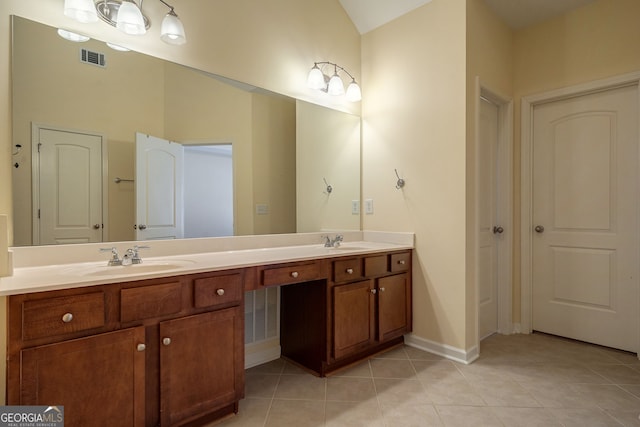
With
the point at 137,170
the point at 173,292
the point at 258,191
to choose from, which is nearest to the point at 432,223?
the point at 258,191

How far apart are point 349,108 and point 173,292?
211 centimetres

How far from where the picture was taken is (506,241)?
2.85 m

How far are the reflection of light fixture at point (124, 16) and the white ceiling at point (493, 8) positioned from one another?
5.24ft

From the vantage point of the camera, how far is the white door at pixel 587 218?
7.87 ft

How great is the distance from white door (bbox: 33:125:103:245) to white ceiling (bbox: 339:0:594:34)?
2.25 metres

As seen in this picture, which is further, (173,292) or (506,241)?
(506,241)

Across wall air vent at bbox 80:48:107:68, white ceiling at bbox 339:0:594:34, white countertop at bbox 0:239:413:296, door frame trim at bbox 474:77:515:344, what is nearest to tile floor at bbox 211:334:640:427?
door frame trim at bbox 474:77:515:344

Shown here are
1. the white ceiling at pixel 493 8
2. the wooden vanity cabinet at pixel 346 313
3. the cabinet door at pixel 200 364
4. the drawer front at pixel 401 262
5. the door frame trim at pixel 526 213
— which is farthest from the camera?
the door frame trim at pixel 526 213

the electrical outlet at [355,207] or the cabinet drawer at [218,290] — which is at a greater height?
the electrical outlet at [355,207]

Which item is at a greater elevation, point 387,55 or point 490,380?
point 387,55

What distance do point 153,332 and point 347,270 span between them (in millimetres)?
1140

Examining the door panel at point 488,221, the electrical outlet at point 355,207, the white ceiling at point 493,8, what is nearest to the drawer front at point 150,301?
the electrical outlet at point 355,207

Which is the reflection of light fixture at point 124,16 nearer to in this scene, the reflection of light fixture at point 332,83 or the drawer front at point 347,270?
the reflection of light fixture at point 332,83

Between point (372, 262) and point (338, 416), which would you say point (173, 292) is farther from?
point (372, 262)
